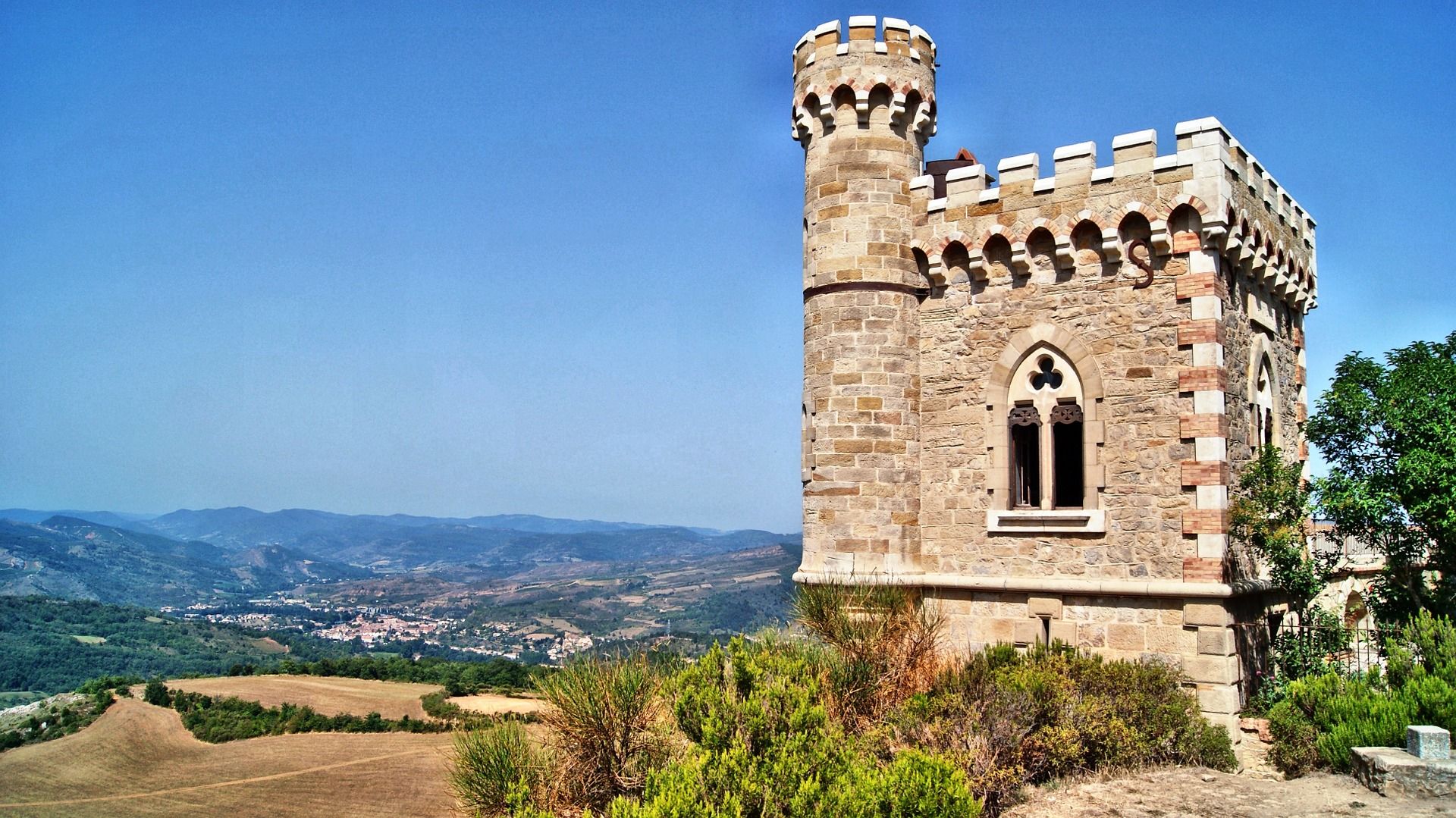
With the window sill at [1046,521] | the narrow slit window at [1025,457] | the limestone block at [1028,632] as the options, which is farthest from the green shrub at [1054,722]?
the narrow slit window at [1025,457]

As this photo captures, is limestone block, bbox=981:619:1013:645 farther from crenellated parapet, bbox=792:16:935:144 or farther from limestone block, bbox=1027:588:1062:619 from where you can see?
crenellated parapet, bbox=792:16:935:144

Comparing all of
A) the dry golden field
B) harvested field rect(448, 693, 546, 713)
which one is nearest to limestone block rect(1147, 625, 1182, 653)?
the dry golden field

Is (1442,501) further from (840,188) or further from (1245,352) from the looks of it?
(840,188)

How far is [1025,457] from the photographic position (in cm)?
1477

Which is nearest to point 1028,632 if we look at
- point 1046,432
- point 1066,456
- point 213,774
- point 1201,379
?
point 1066,456

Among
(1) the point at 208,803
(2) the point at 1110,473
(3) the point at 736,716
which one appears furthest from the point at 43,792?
(2) the point at 1110,473

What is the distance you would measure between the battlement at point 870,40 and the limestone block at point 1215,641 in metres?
8.77

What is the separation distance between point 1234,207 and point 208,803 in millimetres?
16941

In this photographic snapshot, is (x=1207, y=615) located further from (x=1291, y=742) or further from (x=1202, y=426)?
(x=1202, y=426)

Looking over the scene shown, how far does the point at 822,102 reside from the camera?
15578 mm

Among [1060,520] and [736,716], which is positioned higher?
[1060,520]

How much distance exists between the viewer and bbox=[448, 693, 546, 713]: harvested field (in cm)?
1922

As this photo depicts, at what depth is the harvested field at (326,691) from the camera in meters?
21.6

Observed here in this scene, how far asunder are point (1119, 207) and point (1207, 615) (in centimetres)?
520
